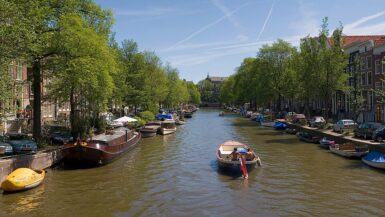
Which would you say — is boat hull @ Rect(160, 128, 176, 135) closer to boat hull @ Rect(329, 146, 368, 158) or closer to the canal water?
the canal water

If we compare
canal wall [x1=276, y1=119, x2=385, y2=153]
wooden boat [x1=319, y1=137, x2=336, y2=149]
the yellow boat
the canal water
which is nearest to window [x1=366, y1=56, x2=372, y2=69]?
canal wall [x1=276, y1=119, x2=385, y2=153]

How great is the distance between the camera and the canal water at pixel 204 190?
21828 millimetres

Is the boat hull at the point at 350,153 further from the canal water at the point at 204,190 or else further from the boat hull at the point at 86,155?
the boat hull at the point at 86,155

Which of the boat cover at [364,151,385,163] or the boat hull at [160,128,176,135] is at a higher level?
the boat hull at [160,128,176,135]

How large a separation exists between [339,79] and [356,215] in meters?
40.2

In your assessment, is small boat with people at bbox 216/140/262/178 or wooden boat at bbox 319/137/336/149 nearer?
small boat with people at bbox 216/140/262/178

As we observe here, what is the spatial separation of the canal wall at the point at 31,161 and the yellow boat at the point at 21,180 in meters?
0.86

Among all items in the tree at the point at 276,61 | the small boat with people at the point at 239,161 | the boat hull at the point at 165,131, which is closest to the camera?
the small boat with people at the point at 239,161

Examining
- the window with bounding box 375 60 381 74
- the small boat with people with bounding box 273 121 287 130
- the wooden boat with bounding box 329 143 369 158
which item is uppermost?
the window with bounding box 375 60 381 74

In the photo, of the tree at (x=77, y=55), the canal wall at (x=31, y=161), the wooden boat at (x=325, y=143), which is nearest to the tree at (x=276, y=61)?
the wooden boat at (x=325, y=143)

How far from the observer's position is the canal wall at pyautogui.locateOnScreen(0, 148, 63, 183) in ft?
86.2

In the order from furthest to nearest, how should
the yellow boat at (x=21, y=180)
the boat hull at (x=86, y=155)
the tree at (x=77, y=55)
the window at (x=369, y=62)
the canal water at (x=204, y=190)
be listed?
the window at (x=369, y=62) → the tree at (x=77, y=55) → the boat hull at (x=86, y=155) → the yellow boat at (x=21, y=180) → the canal water at (x=204, y=190)

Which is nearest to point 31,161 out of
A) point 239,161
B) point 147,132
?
point 239,161

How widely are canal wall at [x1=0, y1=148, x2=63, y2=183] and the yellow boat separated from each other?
86 cm
